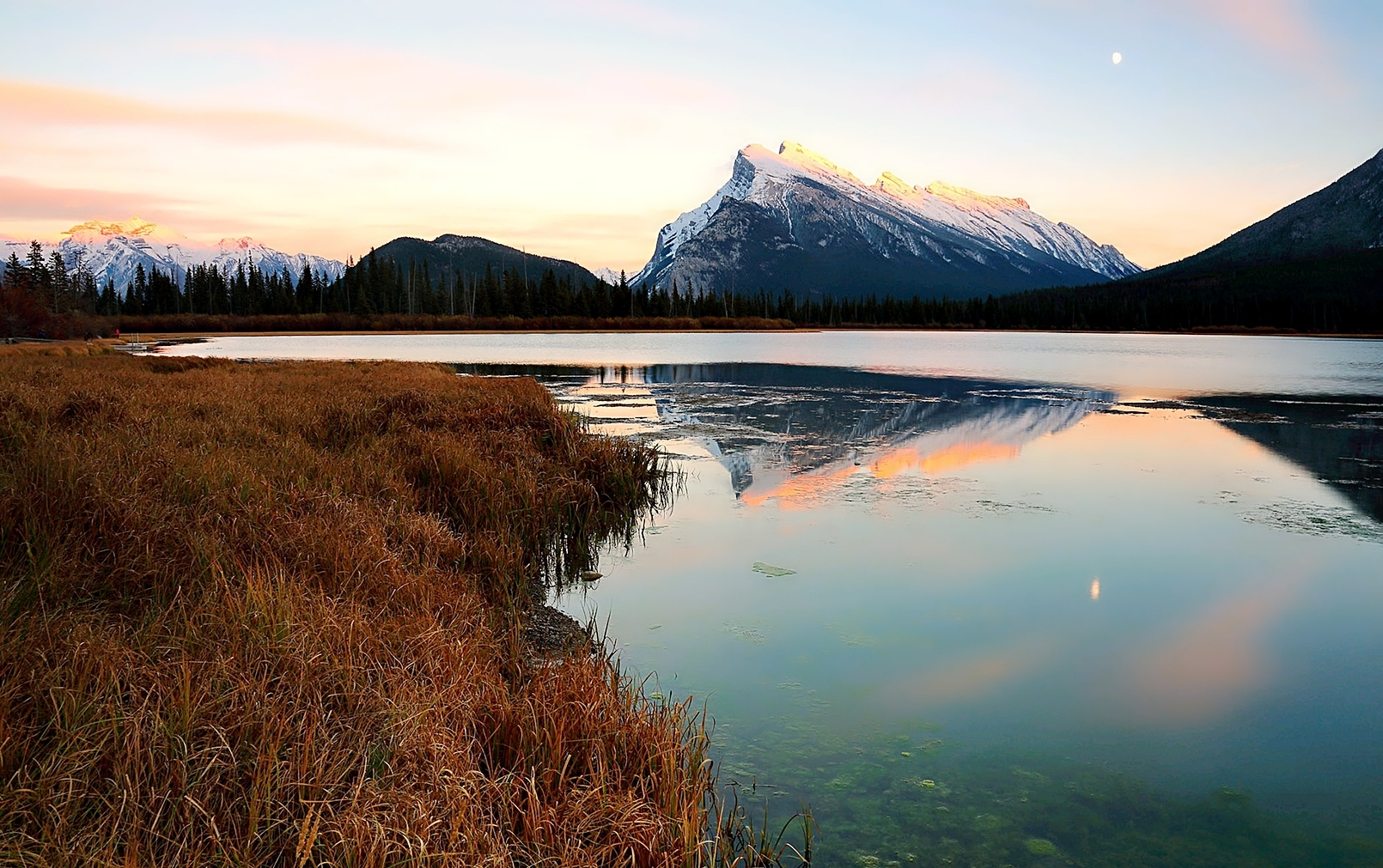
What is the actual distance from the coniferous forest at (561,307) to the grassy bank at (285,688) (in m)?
89.6

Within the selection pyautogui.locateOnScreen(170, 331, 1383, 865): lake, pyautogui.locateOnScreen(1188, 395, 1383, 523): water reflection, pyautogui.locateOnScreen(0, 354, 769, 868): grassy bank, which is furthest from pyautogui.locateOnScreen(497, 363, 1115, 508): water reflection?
pyautogui.locateOnScreen(0, 354, 769, 868): grassy bank

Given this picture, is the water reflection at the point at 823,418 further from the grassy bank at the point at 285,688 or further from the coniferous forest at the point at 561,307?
the coniferous forest at the point at 561,307

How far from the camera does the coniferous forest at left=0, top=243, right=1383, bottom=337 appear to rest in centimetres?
10838

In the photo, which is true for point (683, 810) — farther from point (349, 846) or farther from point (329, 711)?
point (329, 711)

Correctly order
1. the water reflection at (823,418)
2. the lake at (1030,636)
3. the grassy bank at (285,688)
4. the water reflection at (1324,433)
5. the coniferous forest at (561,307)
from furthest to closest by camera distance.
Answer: the coniferous forest at (561,307) < the water reflection at (823,418) < the water reflection at (1324,433) < the lake at (1030,636) < the grassy bank at (285,688)

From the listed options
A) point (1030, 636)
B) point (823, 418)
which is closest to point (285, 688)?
point (1030, 636)

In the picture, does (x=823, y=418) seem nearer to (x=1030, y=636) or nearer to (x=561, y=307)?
(x=1030, y=636)

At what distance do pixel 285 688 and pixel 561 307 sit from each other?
124468 millimetres

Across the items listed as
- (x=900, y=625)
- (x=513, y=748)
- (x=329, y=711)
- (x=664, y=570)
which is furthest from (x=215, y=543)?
(x=900, y=625)

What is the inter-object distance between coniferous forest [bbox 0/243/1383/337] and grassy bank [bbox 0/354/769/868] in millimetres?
89600

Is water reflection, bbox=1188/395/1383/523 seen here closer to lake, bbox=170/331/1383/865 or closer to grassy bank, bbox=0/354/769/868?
lake, bbox=170/331/1383/865

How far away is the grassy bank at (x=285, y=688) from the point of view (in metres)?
3.54

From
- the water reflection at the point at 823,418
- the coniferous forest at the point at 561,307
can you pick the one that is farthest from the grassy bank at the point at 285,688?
the coniferous forest at the point at 561,307

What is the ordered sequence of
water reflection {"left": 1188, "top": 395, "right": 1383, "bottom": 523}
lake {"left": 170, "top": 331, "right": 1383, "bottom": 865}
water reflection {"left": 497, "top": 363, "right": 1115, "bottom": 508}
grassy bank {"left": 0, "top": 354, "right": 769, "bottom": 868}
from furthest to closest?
water reflection {"left": 497, "top": 363, "right": 1115, "bottom": 508} → water reflection {"left": 1188, "top": 395, "right": 1383, "bottom": 523} → lake {"left": 170, "top": 331, "right": 1383, "bottom": 865} → grassy bank {"left": 0, "top": 354, "right": 769, "bottom": 868}
